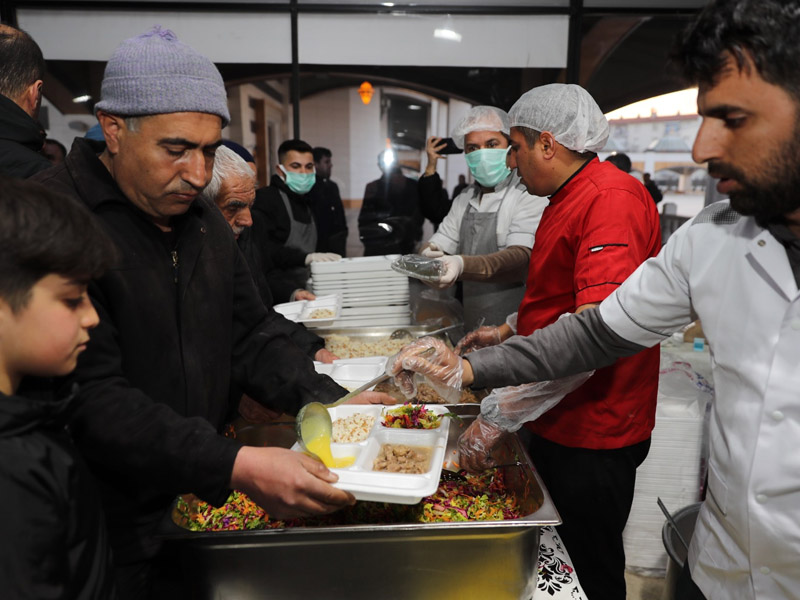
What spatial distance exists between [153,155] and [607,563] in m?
1.61

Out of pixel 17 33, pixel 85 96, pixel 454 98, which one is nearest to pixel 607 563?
pixel 17 33

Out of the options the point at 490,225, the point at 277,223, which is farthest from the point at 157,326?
the point at 277,223

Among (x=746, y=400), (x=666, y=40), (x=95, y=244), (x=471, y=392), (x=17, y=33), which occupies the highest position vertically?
(x=666, y=40)

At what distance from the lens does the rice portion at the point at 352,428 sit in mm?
1374

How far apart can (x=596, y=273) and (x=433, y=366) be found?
46 cm

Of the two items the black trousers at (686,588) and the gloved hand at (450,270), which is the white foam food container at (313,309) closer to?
the gloved hand at (450,270)

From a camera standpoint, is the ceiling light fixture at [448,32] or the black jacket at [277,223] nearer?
the black jacket at [277,223]

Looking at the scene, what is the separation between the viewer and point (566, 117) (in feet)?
5.34

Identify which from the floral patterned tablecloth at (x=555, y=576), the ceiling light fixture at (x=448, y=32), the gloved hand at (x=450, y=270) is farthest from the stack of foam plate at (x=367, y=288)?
the ceiling light fixture at (x=448, y=32)

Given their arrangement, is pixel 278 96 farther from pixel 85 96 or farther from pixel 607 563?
pixel 607 563

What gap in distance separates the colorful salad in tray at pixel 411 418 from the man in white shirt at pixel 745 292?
0.54 m

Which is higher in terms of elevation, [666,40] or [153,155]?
[666,40]

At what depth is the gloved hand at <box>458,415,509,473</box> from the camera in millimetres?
1354

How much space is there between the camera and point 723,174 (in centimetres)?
88
